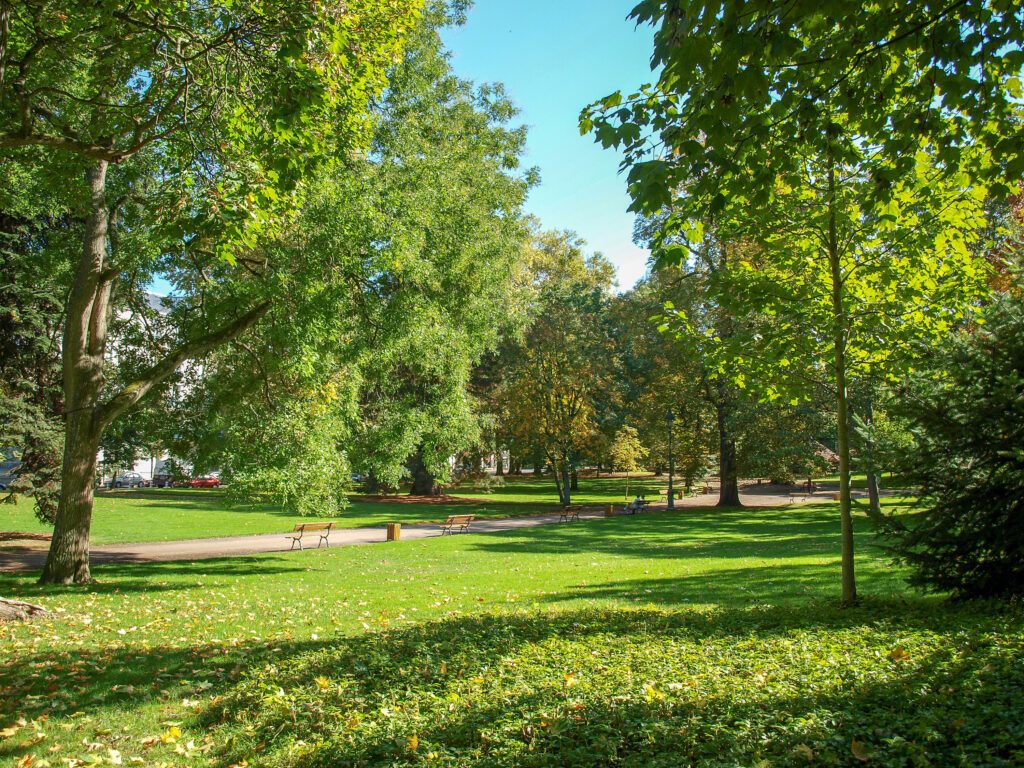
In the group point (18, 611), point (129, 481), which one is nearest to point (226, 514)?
point (18, 611)

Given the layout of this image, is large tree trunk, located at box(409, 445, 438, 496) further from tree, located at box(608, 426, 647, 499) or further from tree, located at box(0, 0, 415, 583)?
tree, located at box(0, 0, 415, 583)

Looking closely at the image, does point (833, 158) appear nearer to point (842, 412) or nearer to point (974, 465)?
point (842, 412)

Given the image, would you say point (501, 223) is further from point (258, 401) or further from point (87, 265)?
point (87, 265)

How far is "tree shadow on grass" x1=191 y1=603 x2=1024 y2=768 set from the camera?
3721 millimetres

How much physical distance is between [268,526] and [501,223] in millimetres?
16091

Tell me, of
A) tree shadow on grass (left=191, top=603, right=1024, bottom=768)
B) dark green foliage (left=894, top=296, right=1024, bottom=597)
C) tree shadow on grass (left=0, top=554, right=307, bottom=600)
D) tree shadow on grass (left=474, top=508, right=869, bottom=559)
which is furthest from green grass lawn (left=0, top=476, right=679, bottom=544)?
dark green foliage (left=894, top=296, right=1024, bottom=597)

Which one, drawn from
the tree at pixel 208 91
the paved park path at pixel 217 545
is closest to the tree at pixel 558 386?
the paved park path at pixel 217 545

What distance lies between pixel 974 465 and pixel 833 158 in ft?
11.4

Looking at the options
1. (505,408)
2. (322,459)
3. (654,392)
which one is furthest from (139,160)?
(654,392)

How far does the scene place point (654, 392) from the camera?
121ft

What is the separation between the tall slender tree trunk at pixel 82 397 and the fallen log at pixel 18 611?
11.5 feet

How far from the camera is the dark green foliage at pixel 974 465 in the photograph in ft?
21.5

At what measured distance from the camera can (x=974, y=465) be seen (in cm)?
695

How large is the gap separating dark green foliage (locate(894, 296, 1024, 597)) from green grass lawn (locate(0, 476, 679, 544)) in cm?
2176
